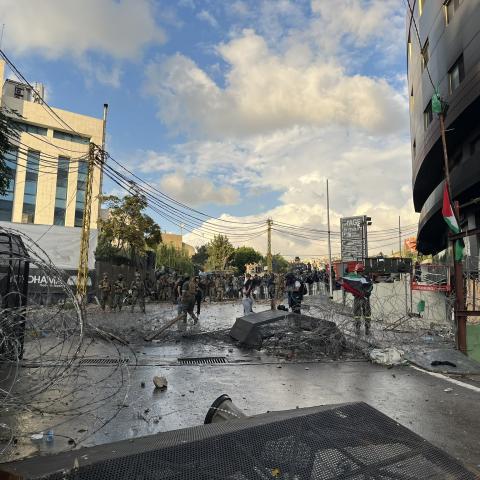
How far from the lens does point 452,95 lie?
69.8 ft

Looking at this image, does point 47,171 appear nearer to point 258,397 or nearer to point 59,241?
point 59,241

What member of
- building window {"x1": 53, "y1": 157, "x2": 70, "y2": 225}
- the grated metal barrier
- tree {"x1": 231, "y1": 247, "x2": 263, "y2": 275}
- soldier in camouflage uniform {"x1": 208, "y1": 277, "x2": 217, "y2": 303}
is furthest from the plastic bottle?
tree {"x1": 231, "y1": 247, "x2": 263, "y2": 275}

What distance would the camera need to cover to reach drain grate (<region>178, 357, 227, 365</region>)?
8375 mm

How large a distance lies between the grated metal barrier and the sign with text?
27.3 meters

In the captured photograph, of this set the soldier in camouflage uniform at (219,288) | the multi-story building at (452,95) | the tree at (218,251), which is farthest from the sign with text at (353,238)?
the tree at (218,251)

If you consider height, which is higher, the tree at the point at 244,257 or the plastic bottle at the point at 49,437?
the tree at the point at 244,257

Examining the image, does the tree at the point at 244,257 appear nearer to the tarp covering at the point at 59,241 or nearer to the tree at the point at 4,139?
the tarp covering at the point at 59,241

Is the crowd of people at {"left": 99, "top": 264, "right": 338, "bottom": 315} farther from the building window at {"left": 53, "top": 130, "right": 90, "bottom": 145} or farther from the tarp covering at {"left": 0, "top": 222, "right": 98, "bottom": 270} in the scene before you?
the building window at {"left": 53, "top": 130, "right": 90, "bottom": 145}

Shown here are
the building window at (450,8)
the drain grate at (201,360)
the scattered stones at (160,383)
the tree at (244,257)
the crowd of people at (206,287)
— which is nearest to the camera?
the scattered stones at (160,383)

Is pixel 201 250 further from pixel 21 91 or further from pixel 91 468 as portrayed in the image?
pixel 91 468

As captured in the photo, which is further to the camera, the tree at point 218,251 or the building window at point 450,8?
the tree at point 218,251

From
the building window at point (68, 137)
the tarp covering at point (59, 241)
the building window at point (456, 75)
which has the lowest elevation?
the tarp covering at point (59, 241)

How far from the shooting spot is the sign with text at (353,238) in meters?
29.0

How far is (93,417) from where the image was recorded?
5.03m
